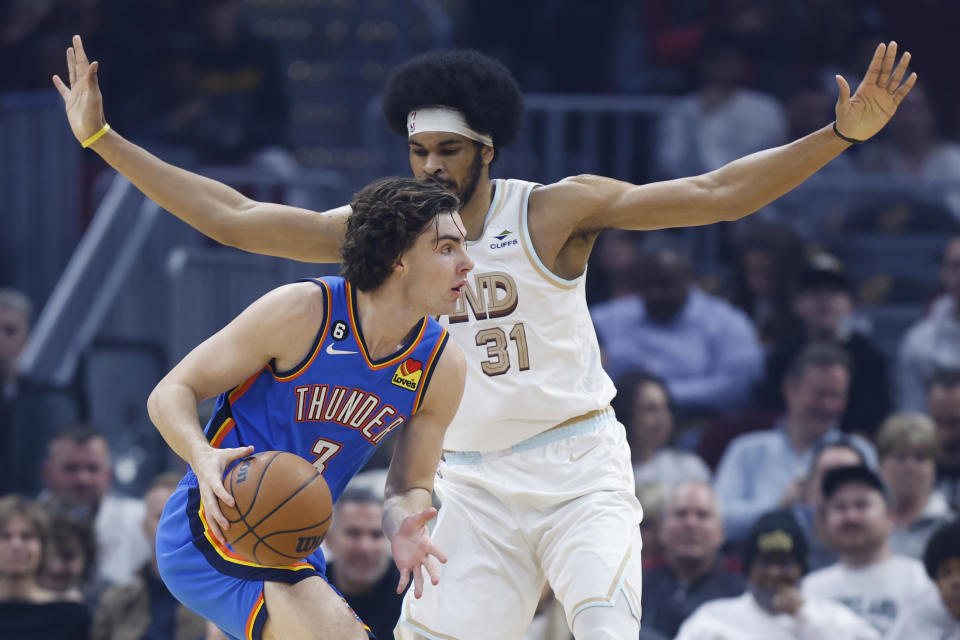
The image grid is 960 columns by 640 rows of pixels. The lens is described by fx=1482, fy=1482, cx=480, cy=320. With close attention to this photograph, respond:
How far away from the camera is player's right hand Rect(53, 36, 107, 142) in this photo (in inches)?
215

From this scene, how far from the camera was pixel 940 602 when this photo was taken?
23.7 feet

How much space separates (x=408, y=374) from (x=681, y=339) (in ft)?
16.6

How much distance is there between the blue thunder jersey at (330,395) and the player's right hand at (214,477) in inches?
14.8

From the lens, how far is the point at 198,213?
5.50 m

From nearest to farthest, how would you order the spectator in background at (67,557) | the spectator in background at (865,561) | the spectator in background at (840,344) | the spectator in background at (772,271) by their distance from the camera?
the spectator in background at (865,561) → the spectator in background at (67,557) → the spectator in background at (840,344) → the spectator in background at (772,271)

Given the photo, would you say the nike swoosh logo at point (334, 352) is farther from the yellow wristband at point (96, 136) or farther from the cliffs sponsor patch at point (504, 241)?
the yellow wristband at point (96, 136)

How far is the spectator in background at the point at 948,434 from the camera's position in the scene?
8695 millimetres

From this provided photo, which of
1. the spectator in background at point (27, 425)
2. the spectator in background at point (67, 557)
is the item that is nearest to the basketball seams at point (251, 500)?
the spectator in background at point (67, 557)

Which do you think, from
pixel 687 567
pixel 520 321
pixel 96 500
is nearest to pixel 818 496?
pixel 687 567

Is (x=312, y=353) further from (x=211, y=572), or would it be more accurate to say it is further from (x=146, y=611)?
(x=146, y=611)

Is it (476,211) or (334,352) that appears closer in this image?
(334,352)

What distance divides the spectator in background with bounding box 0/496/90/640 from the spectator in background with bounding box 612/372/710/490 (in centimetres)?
324

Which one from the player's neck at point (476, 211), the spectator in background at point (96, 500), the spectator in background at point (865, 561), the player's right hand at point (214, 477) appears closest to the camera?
the player's right hand at point (214, 477)

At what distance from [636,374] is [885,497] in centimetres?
177
